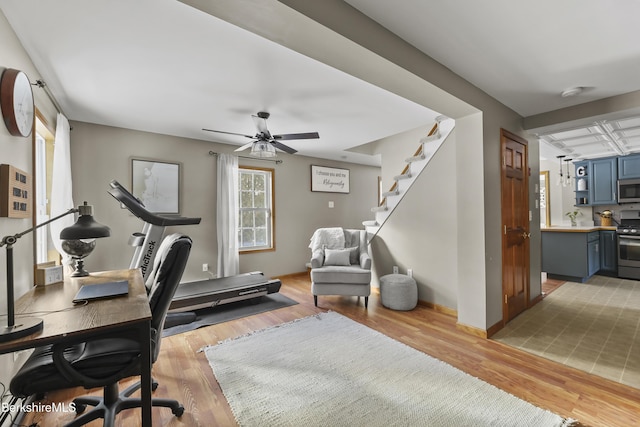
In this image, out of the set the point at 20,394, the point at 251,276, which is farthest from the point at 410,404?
the point at 251,276

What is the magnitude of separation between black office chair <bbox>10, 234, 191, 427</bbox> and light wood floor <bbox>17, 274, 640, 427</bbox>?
0.60 ft

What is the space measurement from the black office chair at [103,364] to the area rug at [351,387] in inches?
20.5

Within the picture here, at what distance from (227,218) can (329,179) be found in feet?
Result: 7.50

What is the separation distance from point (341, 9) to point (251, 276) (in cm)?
350

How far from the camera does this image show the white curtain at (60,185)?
2.57m

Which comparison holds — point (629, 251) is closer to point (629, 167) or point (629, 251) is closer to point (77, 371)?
point (629, 167)

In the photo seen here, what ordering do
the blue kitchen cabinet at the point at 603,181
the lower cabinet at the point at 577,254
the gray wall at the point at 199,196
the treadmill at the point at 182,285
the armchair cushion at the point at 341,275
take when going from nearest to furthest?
the treadmill at the point at 182,285, the armchair cushion at the point at 341,275, the gray wall at the point at 199,196, the lower cabinet at the point at 577,254, the blue kitchen cabinet at the point at 603,181

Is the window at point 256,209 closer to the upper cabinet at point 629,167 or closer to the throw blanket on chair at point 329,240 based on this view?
the throw blanket on chair at point 329,240

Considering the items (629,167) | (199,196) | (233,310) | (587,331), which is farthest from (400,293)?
(629,167)

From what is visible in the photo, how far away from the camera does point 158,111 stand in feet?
10.4

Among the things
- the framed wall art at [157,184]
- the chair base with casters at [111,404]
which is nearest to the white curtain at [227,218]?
the framed wall art at [157,184]

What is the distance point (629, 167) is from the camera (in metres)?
4.80

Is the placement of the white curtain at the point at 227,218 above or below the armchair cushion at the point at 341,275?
above

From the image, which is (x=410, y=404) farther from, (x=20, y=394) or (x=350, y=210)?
(x=350, y=210)
